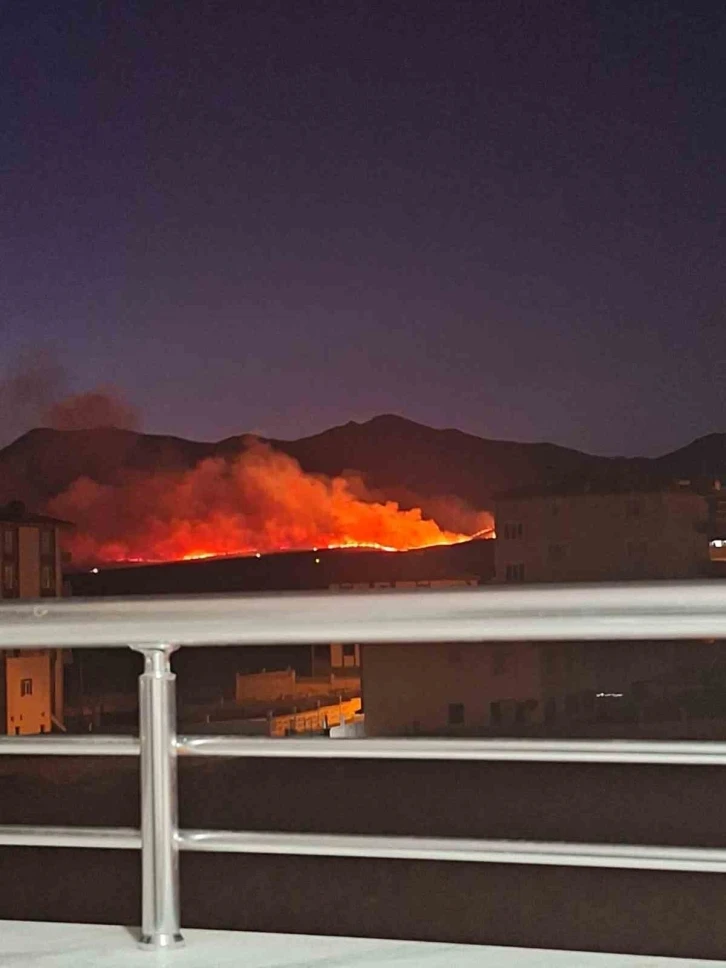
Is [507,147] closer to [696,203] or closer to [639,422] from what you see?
[696,203]

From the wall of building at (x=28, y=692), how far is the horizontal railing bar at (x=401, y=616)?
1.40 ft

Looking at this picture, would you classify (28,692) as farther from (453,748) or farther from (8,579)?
(453,748)

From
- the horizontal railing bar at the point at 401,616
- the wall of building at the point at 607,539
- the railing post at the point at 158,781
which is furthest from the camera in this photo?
the wall of building at the point at 607,539

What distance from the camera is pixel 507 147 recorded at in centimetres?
232

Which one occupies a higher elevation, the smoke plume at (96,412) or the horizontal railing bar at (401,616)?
the smoke plume at (96,412)

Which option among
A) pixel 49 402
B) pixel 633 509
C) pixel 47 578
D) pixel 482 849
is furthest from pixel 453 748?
pixel 49 402

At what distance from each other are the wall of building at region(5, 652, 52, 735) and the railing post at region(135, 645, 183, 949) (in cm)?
51

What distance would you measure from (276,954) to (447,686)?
0.52m

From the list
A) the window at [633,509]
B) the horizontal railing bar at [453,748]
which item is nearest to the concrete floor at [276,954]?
the horizontal railing bar at [453,748]

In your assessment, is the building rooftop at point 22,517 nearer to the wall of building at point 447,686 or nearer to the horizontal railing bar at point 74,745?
the horizontal railing bar at point 74,745

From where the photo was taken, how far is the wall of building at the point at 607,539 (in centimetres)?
220

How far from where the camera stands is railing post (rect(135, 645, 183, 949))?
1.95 metres

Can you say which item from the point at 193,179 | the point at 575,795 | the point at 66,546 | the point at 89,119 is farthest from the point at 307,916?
the point at 89,119

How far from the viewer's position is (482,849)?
74.5 inches
